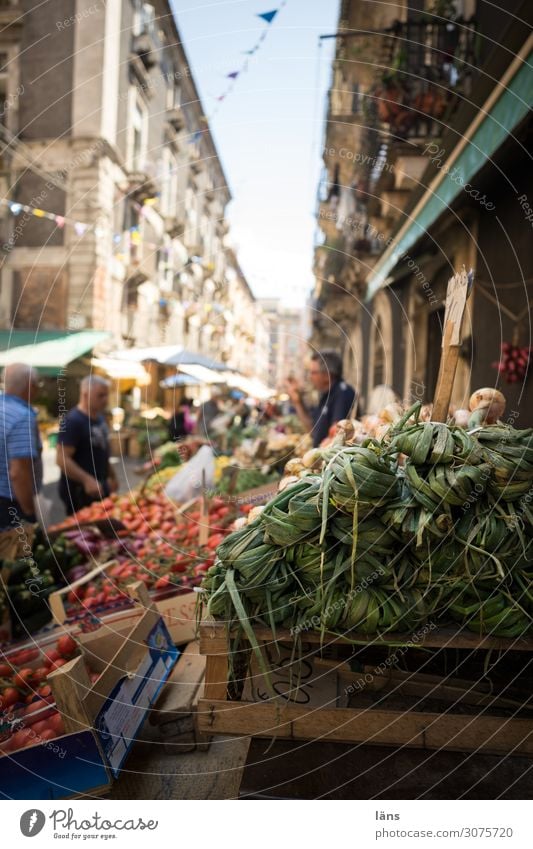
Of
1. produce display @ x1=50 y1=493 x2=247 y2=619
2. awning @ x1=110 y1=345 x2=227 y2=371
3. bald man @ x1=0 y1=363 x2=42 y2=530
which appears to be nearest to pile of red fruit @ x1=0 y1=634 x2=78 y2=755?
produce display @ x1=50 y1=493 x2=247 y2=619

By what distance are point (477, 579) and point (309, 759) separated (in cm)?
108

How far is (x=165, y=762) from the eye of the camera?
249 cm

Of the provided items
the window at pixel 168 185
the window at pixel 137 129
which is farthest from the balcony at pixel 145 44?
the window at pixel 168 185

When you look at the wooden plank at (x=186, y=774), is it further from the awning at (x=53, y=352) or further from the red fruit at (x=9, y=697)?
the awning at (x=53, y=352)

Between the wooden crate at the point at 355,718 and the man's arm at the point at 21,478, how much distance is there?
105 inches

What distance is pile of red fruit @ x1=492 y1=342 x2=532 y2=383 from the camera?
4.07 meters

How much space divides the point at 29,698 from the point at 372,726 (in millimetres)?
1676

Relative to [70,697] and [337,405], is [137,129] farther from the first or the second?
[70,697]

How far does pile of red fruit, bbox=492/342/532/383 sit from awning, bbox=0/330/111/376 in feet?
32.8

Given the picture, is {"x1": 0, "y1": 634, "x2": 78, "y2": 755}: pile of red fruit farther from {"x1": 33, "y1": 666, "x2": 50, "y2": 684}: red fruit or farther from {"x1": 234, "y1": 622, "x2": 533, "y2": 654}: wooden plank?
{"x1": 234, "y1": 622, "x2": 533, "y2": 654}: wooden plank

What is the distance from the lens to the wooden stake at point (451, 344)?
7.79 feet

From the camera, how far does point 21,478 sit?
4254 millimetres

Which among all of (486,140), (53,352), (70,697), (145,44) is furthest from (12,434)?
(145,44)
